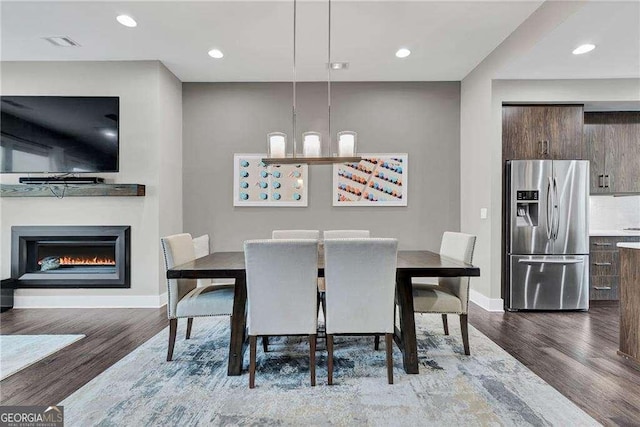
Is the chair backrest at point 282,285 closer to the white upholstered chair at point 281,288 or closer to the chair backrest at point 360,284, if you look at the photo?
the white upholstered chair at point 281,288

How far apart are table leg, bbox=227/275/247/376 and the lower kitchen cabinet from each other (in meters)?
4.20

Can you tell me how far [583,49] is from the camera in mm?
3113

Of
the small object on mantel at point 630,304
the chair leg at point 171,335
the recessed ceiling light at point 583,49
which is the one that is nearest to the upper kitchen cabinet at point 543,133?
the recessed ceiling light at point 583,49

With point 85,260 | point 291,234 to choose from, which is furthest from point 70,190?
point 291,234

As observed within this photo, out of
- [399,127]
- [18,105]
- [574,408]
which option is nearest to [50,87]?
[18,105]

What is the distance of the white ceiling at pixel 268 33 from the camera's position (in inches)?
115

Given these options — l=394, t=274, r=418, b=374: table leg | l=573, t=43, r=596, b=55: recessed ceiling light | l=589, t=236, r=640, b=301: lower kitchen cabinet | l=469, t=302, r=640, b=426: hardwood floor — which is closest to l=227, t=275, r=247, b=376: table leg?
l=394, t=274, r=418, b=374: table leg

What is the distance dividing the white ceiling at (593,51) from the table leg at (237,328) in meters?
3.15

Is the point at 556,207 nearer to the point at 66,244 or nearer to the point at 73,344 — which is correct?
the point at 73,344

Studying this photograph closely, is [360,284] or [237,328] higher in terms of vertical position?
[360,284]

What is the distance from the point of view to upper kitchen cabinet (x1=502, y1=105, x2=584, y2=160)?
3863 millimetres

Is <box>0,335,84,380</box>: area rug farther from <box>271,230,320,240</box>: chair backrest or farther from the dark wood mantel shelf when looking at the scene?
<box>271,230,320,240</box>: chair backrest

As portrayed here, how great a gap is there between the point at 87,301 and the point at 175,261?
230 centimetres

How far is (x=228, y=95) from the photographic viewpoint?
15.1ft
